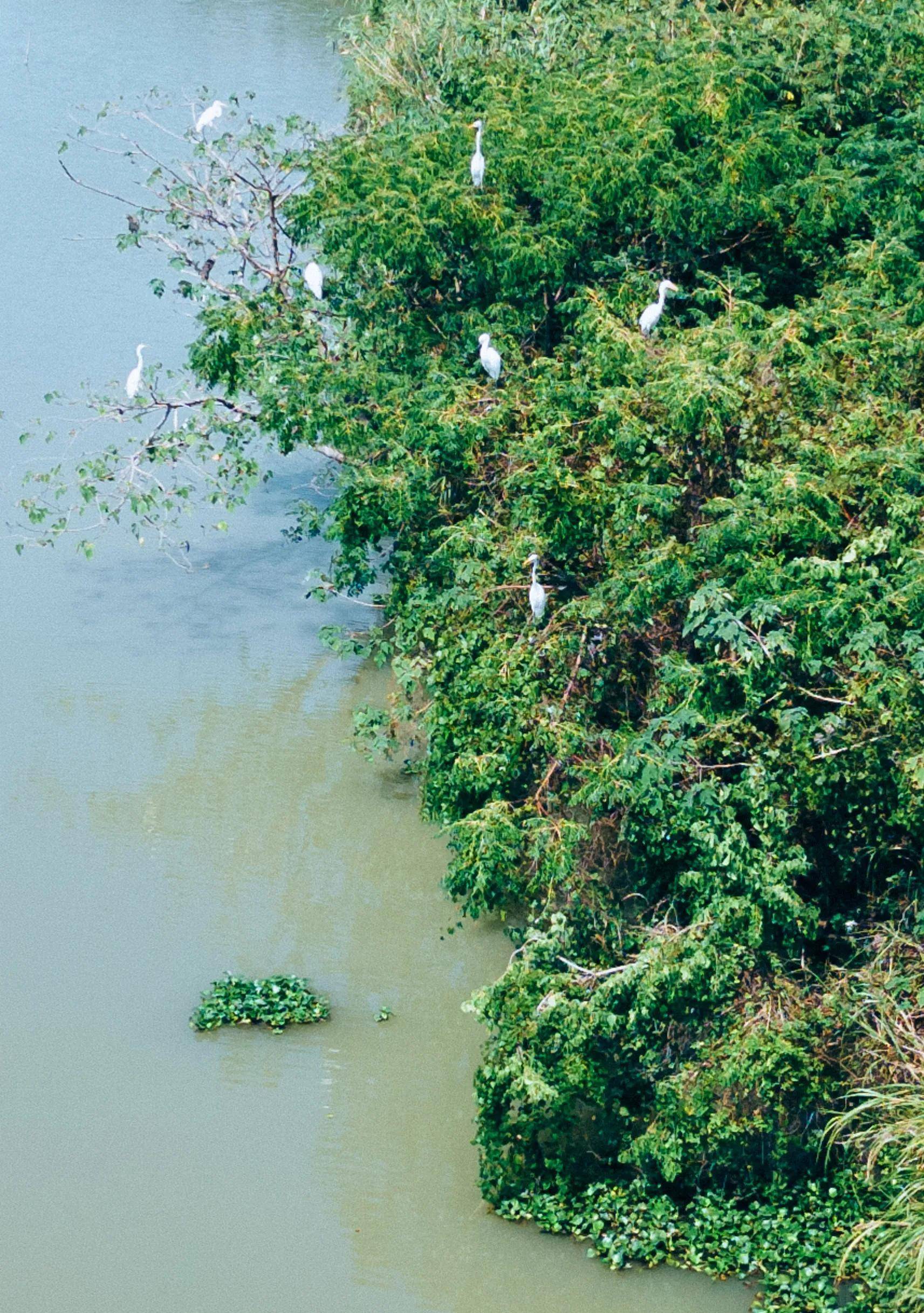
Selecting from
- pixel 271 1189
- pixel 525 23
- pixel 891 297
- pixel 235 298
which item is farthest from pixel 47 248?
pixel 271 1189

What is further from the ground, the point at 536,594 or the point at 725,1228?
the point at 536,594

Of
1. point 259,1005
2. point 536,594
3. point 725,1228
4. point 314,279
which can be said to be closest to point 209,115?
point 314,279

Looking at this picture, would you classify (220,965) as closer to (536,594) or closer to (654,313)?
(536,594)

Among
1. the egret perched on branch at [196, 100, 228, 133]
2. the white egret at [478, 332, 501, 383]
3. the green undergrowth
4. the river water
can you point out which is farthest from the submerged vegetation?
the egret perched on branch at [196, 100, 228, 133]

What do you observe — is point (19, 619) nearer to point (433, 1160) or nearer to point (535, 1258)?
point (433, 1160)

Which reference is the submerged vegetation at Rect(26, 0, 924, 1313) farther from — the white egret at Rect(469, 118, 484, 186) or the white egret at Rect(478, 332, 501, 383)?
the white egret at Rect(478, 332, 501, 383)

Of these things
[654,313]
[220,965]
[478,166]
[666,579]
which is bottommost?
[220,965]

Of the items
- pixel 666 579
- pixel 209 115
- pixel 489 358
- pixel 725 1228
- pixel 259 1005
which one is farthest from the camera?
pixel 209 115

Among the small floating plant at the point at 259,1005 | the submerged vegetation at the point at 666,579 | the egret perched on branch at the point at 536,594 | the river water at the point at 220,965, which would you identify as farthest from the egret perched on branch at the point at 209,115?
the small floating plant at the point at 259,1005
